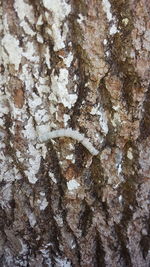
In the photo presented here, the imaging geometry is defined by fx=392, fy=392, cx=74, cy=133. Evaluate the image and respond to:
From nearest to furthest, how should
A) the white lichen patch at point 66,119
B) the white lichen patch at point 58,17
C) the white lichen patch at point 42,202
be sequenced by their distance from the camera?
the white lichen patch at point 58,17 < the white lichen patch at point 66,119 < the white lichen patch at point 42,202

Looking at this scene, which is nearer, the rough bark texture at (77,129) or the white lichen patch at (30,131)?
the rough bark texture at (77,129)

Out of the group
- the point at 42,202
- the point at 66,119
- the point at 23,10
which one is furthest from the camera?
the point at 42,202

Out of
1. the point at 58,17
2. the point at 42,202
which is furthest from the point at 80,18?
the point at 42,202

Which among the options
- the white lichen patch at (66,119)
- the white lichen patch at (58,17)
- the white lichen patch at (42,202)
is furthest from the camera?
the white lichen patch at (42,202)

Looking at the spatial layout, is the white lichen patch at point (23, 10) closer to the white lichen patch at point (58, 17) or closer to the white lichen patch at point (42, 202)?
the white lichen patch at point (58, 17)

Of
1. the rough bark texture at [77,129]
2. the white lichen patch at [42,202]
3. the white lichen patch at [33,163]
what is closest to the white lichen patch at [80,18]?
the rough bark texture at [77,129]

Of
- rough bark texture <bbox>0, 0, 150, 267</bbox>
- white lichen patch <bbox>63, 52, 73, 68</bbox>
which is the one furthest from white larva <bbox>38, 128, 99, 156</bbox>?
white lichen patch <bbox>63, 52, 73, 68</bbox>

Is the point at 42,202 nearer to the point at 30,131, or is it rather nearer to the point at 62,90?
the point at 30,131
